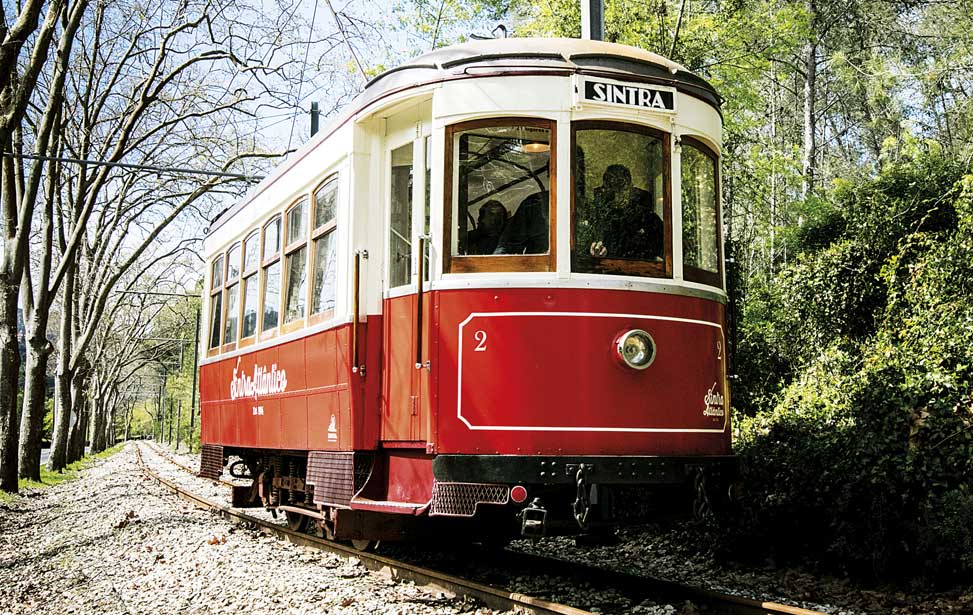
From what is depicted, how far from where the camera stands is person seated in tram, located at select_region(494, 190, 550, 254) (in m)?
6.18

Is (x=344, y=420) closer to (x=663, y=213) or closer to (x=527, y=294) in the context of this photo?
(x=527, y=294)

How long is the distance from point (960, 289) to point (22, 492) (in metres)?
15.4

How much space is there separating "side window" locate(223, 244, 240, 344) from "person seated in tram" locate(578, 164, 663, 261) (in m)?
5.10

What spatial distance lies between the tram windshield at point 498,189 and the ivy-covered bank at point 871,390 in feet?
11.8

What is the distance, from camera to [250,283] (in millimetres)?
9812

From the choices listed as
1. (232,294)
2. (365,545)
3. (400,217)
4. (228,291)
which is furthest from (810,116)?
(400,217)

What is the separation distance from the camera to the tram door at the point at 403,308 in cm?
629

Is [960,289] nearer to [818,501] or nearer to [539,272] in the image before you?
[818,501]

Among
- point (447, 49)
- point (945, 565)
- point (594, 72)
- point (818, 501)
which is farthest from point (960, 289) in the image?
point (447, 49)

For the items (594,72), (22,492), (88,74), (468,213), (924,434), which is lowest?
(22,492)

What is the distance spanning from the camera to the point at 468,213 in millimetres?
6277

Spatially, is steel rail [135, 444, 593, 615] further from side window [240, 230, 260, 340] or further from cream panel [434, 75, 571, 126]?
cream panel [434, 75, 571, 126]

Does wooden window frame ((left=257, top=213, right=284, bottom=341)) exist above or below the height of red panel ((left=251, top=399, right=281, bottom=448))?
above

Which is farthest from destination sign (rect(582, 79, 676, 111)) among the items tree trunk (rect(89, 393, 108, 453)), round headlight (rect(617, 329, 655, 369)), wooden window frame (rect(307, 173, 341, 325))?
tree trunk (rect(89, 393, 108, 453))
